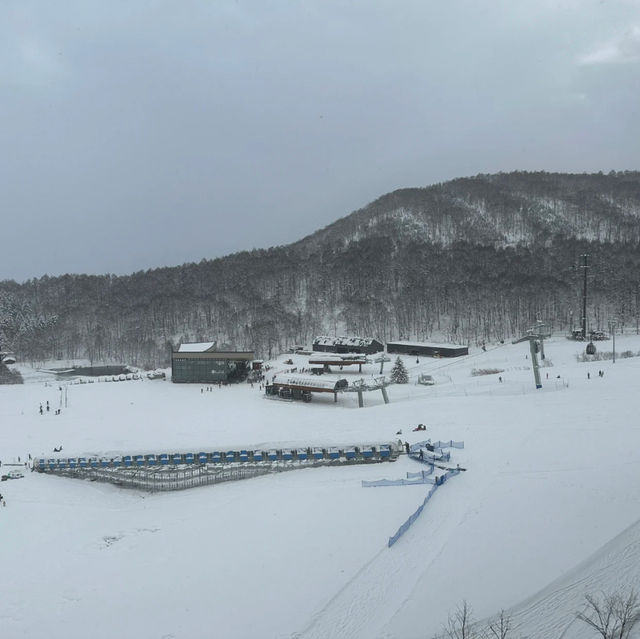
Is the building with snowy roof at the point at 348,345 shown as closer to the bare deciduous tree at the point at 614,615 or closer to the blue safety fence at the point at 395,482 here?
the blue safety fence at the point at 395,482

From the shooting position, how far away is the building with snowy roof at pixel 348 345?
70.8 meters

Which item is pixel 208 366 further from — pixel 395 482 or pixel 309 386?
pixel 395 482

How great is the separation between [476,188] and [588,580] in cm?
18559

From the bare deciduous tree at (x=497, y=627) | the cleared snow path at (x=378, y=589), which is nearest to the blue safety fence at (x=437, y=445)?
the cleared snow path at (x=378, y=589)

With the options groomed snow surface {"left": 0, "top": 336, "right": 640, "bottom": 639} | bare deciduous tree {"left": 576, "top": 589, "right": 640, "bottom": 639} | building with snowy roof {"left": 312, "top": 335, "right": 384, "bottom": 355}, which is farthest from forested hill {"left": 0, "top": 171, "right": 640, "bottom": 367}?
bare deciduous tree {"left": 576, "top": 589, "right": 640, "bottom": 639}

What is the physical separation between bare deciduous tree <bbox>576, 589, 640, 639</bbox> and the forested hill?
6899 centimetres

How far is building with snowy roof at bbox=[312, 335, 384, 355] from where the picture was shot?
7075 centimetres

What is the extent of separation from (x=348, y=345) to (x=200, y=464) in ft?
154

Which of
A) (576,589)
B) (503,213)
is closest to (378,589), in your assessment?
(576,589)

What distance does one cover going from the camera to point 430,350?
6456 centimetres

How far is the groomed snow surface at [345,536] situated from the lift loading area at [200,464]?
797mm

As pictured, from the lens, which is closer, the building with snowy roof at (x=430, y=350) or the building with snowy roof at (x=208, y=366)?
the building with snowy roof at (x=208, y=366)

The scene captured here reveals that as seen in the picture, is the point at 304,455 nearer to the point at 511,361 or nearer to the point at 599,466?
the point at 599,466

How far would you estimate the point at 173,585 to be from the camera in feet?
48.5
